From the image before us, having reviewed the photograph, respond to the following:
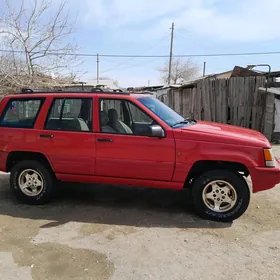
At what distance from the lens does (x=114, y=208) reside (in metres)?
5.02

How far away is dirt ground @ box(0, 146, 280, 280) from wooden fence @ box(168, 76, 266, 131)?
259 inches

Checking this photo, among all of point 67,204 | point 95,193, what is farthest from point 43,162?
point 95,193

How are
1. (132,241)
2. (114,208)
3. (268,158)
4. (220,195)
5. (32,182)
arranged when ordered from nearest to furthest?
(132,241), (268,158), (220,195), (114,208), (32,182)

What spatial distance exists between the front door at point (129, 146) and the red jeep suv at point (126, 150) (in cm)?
1

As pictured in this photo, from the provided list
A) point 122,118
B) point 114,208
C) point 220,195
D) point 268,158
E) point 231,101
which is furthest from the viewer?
point 231,101

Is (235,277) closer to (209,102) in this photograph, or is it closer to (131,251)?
(131,251)

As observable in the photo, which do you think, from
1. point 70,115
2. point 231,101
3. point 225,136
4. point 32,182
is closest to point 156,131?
point 225,136

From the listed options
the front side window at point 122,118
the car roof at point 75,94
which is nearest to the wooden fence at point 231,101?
the car roof at point 75,94

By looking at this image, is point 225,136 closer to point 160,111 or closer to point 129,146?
point 160,111

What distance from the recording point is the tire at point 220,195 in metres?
4.44

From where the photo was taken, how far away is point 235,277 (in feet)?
10.3

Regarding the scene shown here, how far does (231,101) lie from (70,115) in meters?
8.29

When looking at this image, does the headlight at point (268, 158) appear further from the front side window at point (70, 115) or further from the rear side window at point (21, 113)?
the rear side window at point (21, 113)

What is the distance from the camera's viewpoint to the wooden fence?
1140 centimetres
